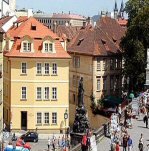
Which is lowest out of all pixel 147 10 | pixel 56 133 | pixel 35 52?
pixel 56 133

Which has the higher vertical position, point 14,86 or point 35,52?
point 35,52

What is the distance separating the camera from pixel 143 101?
120ft

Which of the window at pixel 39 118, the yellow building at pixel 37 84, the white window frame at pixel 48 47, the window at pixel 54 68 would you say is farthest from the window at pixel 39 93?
the white window frame at pixel 48 47

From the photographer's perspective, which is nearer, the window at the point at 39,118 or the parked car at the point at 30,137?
the parked car at the point at 30,137

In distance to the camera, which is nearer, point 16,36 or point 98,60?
point 16,36

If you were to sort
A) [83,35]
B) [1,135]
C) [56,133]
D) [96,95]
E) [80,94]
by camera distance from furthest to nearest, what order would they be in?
[83,35] → [96,95] → [56,133] → [1,135] → [80,94]

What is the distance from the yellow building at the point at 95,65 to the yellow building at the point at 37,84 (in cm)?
454

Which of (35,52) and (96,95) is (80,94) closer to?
(35,52)

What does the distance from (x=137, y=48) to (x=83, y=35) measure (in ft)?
30.1

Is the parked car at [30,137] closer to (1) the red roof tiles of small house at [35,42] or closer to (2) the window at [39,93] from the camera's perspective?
(2) the window at [39,93]

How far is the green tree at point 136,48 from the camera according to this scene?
52625 millimetres

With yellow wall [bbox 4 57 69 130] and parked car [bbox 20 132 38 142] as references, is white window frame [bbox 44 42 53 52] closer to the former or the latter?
yellow wall [bbox 4 57 69 130]

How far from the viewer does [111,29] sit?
65250 mm

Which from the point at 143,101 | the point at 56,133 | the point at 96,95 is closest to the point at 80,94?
the point at 143,101
